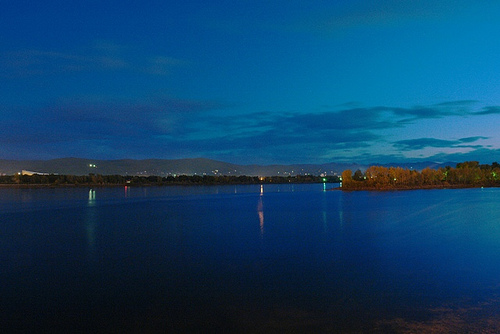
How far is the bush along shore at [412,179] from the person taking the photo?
81006mm

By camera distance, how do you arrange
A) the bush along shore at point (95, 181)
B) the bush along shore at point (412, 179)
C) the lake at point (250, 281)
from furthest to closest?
1. the bush along shore at point (95, 181)
2. the bush along shore at point (412, 179)
3. the lake at point (250, 281)

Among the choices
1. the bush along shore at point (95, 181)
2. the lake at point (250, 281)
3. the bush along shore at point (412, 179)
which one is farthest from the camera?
the bush along shore at point (95, 181)

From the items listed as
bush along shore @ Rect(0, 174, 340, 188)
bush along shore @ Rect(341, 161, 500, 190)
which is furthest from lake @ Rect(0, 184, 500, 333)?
bush along shore @ Rect(0, 174, 340, 188)

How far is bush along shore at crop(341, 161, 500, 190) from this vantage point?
266 ft

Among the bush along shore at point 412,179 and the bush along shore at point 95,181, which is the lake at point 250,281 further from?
the bush along shore at point 95,181

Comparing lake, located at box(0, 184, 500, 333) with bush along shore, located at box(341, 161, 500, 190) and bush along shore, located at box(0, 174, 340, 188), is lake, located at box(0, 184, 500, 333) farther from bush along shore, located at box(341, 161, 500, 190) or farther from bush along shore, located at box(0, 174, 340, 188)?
bush along shore, located at box(0, 174, 340, 188)

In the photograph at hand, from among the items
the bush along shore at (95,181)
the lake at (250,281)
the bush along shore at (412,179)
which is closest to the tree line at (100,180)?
the bush along shore at (95,181)

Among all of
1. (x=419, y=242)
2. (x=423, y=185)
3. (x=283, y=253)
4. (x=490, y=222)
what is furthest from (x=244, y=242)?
(x=423, y=185)

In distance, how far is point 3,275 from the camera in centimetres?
994

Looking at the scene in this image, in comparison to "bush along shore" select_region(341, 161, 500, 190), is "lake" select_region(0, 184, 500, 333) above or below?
below

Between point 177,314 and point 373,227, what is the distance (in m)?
14.3

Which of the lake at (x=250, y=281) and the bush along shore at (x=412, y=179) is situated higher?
the bush along shore at (x=412, y=179)

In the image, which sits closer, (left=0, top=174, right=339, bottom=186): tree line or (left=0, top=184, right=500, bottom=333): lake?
(left=0, top=184, right=500, bottom=333): lake

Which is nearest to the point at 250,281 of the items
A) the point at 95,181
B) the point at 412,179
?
the point at 412,179
